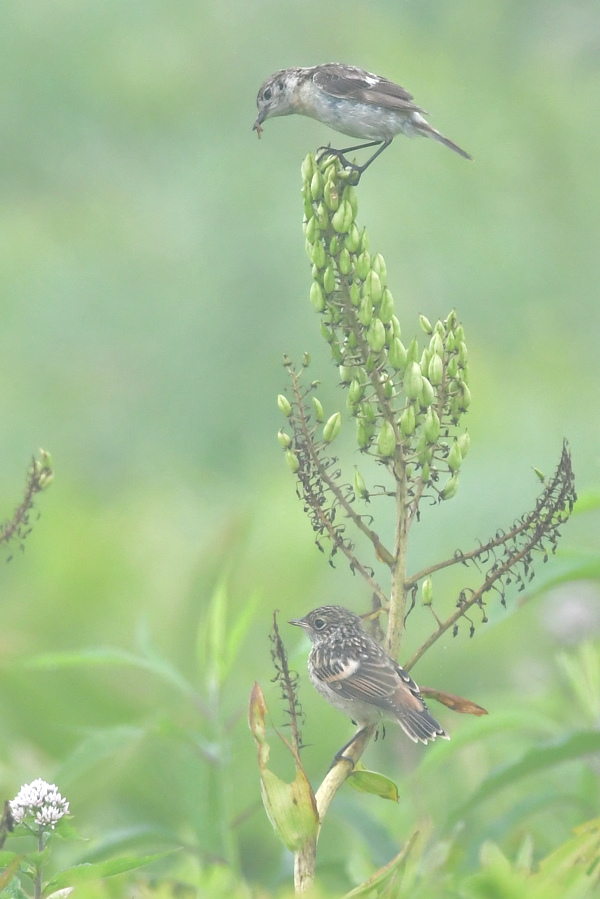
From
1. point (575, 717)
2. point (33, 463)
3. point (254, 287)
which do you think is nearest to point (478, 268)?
point (254, 287)

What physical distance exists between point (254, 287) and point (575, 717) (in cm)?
778

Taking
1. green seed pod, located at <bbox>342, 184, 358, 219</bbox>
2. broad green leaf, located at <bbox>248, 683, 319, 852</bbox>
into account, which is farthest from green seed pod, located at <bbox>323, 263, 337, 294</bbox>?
broad green leaf, located at <bbox>248, 683, 319, 852</bbox>

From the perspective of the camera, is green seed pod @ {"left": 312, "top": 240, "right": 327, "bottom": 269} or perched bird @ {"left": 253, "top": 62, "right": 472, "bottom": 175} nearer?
green seed pod @ {"left": 312, "top": 240, "right": 327, "bottom": 269}

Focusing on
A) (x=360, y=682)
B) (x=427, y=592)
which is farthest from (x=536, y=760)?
(x=427, y=592)

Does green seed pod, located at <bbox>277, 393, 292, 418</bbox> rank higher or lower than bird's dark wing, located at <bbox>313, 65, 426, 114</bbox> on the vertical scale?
lower

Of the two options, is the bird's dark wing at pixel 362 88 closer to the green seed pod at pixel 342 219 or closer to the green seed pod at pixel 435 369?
the green seed pod at pixel 342 219

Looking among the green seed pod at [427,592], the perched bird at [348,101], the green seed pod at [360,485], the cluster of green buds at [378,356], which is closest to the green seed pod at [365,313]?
the cluster of green buds at [378,356]

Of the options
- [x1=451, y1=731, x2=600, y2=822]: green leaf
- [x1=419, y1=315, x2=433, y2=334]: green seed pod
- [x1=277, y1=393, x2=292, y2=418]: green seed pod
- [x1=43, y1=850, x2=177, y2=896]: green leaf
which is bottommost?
[x1=43, y1=850, x2=177, y2=896]: green leaf

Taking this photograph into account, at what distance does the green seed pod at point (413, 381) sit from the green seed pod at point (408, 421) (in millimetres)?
20

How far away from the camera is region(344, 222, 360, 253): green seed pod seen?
1.66m

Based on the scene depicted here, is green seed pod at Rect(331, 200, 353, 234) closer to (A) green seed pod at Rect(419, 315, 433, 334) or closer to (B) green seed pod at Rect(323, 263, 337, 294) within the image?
(B) green seed pod at Rect(323, 263, 337, 294)

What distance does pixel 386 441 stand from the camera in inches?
62.3

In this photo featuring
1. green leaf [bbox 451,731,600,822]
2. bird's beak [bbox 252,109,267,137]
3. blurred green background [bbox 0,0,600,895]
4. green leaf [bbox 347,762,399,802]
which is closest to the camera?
green leaf [bbox 347,762,399,802]

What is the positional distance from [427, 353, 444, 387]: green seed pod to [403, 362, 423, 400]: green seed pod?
0.03 m
